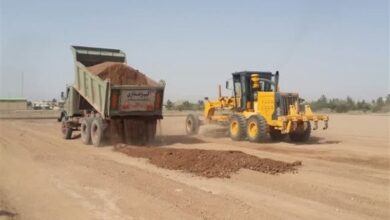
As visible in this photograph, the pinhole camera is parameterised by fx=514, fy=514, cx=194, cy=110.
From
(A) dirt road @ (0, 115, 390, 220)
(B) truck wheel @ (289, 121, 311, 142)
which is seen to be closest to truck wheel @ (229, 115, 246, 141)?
(B) truck wheel @ (289, 121, 311, 142)

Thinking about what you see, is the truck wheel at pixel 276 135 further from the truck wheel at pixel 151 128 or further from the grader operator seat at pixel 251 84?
the truck wheel at pixel 151 128

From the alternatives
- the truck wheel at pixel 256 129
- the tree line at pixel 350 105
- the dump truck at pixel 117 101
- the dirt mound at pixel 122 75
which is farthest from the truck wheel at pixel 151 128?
the tree line at pixel 350 105

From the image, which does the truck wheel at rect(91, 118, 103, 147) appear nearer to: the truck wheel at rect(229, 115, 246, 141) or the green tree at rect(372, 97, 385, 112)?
the truck wheel at rect(229, 115, 246, 141)

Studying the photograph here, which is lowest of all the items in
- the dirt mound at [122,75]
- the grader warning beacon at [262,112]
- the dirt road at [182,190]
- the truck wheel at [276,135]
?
the dirt road at [182,190]

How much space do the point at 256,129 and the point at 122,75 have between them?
16.8 ft

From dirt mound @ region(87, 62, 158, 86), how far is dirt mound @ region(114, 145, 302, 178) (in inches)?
168

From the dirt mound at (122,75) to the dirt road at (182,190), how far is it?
11.7ft

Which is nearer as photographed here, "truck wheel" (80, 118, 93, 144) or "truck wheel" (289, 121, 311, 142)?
"truck wheel" (80, 118, 93, 144)

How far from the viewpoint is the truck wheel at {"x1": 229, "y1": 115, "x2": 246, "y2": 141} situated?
763 inches

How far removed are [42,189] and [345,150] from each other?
9.96 meters

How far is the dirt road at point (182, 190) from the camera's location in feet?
24.5

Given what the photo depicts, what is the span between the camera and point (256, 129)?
60.4 feet

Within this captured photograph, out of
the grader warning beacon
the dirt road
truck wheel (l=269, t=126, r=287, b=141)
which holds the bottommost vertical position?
the dirt road

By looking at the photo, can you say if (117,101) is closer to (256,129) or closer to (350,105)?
(256,129)
